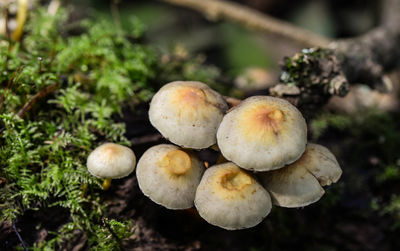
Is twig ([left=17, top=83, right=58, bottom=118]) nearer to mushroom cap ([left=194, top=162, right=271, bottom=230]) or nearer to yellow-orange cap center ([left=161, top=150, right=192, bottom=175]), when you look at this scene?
yellow-orange cap center ([left=161, top=150, right=192, bottom=175])

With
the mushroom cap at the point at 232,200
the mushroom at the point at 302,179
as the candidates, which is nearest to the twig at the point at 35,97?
the mushroom cap at the point at 232,200

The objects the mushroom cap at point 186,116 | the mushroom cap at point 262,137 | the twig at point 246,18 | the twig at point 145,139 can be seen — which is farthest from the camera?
the twig at point 246,18

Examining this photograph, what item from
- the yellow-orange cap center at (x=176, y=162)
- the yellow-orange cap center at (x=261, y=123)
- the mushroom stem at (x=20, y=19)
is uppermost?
the yellow-orange cap center at (x=261, y=123)

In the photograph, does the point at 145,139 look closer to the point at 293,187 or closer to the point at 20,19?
the point at 293,187

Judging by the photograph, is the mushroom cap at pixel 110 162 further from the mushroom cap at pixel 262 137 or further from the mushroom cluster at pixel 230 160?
the mushroom cap at pixel 262 137

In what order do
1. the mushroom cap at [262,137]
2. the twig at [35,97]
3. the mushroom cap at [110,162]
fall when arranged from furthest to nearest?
the twig at [35,97] → the mushroom cap at [110,162] → the mushroom cap at [262,137]

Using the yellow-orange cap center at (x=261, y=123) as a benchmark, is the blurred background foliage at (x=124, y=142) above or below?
below

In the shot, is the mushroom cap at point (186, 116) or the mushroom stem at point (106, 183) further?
the mushroom stem at point (106, 183)

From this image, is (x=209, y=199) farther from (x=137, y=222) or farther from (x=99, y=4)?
(x=99, y=4)
